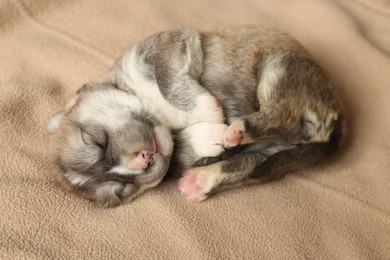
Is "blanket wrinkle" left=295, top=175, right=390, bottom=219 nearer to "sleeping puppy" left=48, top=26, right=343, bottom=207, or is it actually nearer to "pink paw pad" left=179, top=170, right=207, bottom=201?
"sleeping puppy" left=48, top=26, right=343, bottom=207

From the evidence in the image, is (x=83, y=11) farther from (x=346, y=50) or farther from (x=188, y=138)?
(x=346, y=50)

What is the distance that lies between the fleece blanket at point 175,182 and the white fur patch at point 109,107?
40 cm

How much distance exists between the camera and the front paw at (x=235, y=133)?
2.44 meters

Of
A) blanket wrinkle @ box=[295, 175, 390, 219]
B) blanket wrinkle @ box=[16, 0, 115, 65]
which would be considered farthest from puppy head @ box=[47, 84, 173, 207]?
blanket wrinkle @ box=[16, 0, 115, 65]

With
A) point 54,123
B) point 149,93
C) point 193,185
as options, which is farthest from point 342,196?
point 54,123

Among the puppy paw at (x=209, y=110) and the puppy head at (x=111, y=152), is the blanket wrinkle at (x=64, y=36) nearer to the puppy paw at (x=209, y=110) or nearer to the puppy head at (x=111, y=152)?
the puppy head at (x=111, y=152)

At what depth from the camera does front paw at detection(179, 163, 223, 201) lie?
2.55 meters

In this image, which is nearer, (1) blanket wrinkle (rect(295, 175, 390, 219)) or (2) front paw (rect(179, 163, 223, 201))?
(2) front paw (rect(179, 163, 223, 201))

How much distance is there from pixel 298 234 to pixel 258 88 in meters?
0.88

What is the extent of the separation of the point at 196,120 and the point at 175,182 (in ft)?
1.29

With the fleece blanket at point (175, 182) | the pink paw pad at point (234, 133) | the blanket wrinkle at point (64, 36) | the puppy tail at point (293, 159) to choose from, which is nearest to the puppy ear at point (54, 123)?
the fleece blanket at point (175, 182)

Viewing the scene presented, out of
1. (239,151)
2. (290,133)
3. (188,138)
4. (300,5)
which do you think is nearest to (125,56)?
(188,138)

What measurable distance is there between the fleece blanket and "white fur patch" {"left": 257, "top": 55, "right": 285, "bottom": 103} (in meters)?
0.54

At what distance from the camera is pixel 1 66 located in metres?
3.34
